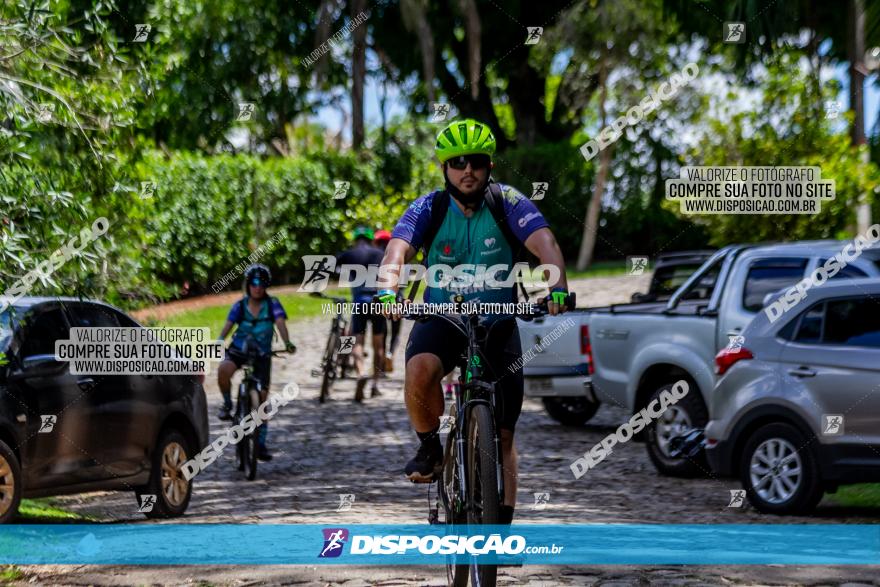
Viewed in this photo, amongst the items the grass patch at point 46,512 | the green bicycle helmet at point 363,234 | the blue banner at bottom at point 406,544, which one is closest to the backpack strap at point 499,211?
the blue banner at bottom at point 406,544

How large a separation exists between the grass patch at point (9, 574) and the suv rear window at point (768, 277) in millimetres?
7579

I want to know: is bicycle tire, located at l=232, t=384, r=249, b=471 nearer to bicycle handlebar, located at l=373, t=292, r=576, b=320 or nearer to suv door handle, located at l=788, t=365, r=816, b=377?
suv door handle, located at l=788, t=365, r=816, b=377

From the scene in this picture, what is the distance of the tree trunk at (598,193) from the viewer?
139ft

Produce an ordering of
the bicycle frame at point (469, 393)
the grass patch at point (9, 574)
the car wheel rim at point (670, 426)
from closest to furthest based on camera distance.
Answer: the bicycle frame at point (469, 393) < the grass patch at point (9, 574) < the car wheel rim at point (670, 426)

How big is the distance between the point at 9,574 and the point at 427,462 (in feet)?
8.77

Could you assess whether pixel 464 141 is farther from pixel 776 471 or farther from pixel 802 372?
pixel 776 471

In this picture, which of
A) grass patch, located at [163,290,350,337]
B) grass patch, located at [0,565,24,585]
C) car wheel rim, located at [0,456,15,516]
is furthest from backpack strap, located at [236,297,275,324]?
grass patch, located at [0,565,24,585]

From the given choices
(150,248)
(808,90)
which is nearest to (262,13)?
(808,90)

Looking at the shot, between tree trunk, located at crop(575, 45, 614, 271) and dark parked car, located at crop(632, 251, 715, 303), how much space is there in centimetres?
2251

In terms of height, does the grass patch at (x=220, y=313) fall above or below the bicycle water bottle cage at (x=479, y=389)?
below

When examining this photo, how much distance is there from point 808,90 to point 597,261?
17.2 metres

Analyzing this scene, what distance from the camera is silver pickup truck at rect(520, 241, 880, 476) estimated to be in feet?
45.7

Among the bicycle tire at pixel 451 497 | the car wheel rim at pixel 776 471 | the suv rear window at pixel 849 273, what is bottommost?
the car wheel rim at pixel 776 471

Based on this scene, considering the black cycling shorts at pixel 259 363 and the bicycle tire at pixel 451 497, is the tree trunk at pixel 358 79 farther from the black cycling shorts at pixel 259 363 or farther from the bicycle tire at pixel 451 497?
the bicycle tire at pixel 451 497
